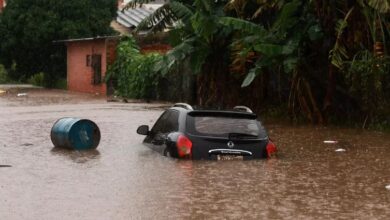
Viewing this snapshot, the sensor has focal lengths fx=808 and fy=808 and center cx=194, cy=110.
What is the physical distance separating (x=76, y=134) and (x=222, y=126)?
12.6 feet

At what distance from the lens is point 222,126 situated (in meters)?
13.6

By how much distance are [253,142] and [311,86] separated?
31.9 feet

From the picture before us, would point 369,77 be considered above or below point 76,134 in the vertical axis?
above

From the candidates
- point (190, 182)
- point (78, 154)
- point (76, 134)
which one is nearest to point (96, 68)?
point (76, 134)

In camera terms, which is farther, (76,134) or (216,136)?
(76,134)

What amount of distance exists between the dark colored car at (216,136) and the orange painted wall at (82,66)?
29.2 meters

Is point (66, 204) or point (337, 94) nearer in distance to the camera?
point (66, 204)

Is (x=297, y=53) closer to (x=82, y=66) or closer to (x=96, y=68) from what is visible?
(x=96, y=68)

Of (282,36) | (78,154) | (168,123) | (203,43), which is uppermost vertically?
(282,36)

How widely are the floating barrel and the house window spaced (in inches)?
1085

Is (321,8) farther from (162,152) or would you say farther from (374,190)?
(374,190)

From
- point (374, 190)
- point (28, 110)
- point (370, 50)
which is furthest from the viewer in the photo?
point (28, 110)

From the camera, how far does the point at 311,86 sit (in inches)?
909

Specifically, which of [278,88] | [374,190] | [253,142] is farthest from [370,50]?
[374,190]
